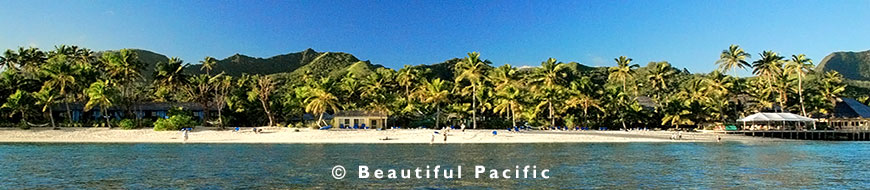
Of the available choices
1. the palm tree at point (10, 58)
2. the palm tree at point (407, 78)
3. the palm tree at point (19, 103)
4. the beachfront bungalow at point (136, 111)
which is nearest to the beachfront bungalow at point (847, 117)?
the palm tree at point (407, 78)

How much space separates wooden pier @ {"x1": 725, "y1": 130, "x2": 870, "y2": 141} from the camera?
67438 mm

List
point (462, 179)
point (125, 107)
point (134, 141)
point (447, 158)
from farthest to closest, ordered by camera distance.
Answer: point (125, 107)
point (134, 141)
point (447, 158)
point (462, 179)

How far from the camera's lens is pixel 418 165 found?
29672mm

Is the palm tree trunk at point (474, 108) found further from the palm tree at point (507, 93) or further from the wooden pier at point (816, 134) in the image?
the wooden pier at point (816, 134)

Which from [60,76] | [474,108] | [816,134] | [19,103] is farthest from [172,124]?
[816,134]

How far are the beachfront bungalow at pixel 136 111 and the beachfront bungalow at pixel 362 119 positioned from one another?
1915cm

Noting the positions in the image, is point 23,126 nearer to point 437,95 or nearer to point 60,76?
point 60,76

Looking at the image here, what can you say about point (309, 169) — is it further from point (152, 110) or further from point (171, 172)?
point (152, 110)

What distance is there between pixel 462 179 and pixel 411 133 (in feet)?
110

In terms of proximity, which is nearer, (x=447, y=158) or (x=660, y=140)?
(x=447, y=158)

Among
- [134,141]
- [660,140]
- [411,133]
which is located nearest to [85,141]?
[134,141]

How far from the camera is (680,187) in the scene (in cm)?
2252

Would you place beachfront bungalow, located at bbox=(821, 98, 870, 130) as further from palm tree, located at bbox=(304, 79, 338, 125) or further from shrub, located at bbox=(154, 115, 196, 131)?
shrub, located at bbox=(154, 115, 196, 131)

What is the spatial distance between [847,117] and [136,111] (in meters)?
88.6
